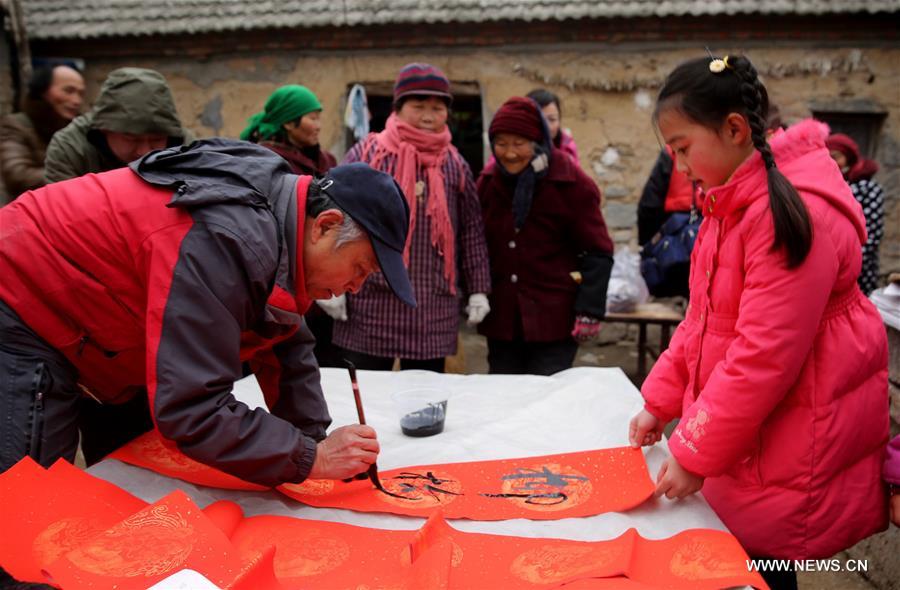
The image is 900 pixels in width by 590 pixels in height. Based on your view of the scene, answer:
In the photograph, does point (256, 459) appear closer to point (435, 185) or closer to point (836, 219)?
point (836, 219)

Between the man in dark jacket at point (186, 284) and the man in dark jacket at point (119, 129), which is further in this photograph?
the man in dark jacket at point (119, 129)

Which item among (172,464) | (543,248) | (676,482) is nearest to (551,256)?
(543,248)

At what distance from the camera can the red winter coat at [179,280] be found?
51.9 inches

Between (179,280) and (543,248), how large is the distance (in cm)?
195

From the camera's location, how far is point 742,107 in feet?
4.67

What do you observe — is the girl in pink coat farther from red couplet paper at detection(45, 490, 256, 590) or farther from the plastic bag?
the plastic bag

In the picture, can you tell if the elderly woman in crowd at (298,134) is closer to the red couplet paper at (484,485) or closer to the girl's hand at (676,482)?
the red couplet paper at (484,485)

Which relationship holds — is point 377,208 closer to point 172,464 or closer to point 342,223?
point 342,223

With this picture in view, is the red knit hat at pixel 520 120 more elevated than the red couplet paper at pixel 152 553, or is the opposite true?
the red knit hat at pixel 520 120

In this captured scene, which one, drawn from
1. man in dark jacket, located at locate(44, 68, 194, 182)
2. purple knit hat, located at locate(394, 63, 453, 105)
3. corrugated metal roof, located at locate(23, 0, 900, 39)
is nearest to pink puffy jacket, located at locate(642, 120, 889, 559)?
purple knit hat, located at locate(394, 63, 453, 105)

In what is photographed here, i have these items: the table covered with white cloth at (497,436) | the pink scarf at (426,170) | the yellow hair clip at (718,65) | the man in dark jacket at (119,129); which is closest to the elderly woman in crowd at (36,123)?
the man in dark jacket at (119,129)

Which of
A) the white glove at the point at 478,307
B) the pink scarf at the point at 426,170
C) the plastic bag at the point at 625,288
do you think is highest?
the pink scarf at the point at 426,170

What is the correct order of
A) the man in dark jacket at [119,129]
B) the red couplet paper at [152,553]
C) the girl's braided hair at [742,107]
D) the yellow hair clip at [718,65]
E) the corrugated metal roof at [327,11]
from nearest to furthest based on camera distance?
1. the red couplet paper at [152,553]
2. the girl's braided hair at [742,107]
3. the yellow hair clip at [718,65]
4. the man in dark jacket at [119,129]
5. the corrugated metal roof at [327,11]

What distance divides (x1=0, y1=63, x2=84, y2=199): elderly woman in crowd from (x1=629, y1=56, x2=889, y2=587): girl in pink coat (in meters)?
2.86
